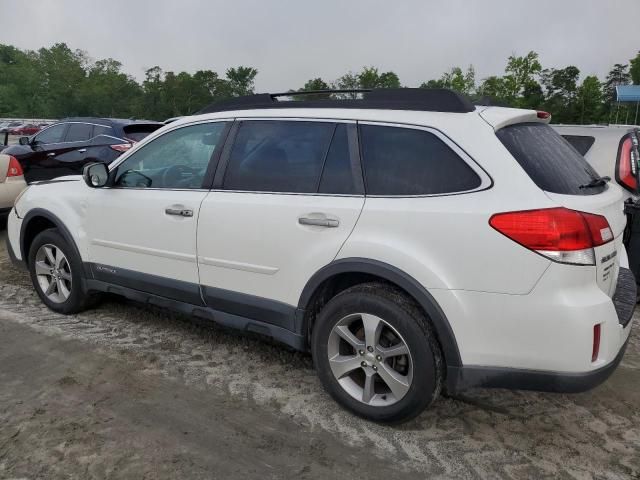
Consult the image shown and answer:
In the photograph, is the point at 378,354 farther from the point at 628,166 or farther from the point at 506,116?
the point at 628,166

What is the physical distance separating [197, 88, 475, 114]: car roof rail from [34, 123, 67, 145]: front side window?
7.52 metres

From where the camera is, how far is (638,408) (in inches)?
130

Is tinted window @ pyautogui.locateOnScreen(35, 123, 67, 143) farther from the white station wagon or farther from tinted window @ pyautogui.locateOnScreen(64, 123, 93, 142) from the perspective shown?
the white station wagon

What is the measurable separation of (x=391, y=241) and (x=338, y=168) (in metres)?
0.57

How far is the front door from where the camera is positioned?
3703 millimetres

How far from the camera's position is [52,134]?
10320 mm

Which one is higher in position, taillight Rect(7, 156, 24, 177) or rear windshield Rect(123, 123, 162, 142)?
rear windshield Rect(123, 123, 162, 142)

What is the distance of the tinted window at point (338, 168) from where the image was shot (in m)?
3.09

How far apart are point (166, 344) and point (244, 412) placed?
1.20 m

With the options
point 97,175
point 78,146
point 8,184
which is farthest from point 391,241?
point 78,146

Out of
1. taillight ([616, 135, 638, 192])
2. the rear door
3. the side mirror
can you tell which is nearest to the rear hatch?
the rear door

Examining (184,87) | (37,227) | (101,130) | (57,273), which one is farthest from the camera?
(184,87)

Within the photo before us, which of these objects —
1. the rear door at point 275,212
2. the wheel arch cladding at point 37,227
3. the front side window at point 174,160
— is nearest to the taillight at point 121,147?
the wheel arch cladding at point 37,227

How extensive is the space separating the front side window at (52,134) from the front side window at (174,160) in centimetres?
693
